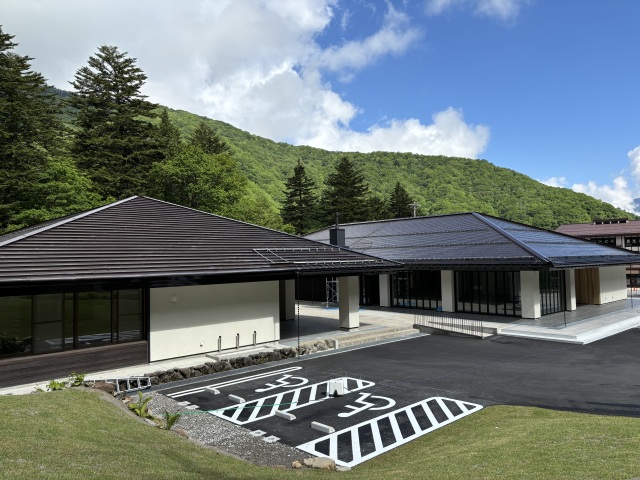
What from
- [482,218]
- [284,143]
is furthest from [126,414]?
[284,143]

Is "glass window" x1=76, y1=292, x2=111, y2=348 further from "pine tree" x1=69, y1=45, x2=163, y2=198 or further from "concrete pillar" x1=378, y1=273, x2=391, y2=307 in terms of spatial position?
"pine tree" x1=69, y1=45, x2=163, y2=198

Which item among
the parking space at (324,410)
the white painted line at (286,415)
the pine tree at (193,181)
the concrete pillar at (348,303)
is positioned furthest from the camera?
the pine tree at (193,181)

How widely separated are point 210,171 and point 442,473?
34.6 metres

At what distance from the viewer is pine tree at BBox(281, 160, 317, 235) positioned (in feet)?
199

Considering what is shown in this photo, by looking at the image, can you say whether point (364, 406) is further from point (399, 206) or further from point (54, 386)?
point (399, 206)

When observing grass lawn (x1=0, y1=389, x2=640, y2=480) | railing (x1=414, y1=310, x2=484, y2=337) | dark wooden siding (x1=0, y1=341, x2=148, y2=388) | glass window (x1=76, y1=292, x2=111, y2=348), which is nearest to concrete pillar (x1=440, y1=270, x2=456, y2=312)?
railing (x1=414, y1=310, x2=484, y2=337)

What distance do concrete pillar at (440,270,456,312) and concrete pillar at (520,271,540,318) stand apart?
373cm

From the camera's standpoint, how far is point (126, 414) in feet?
29.6

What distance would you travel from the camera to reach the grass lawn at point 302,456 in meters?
5.39

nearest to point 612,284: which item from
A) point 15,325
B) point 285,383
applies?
point 285,383

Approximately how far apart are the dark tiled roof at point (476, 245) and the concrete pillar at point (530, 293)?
1214 millimetres

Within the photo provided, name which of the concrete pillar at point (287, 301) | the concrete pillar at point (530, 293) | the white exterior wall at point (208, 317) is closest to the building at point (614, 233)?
the concrete pillar at point (530, 293)

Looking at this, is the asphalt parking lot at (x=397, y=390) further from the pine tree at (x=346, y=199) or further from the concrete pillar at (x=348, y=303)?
the pine tree at (x=346, y=199)

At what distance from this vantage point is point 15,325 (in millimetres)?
12094
